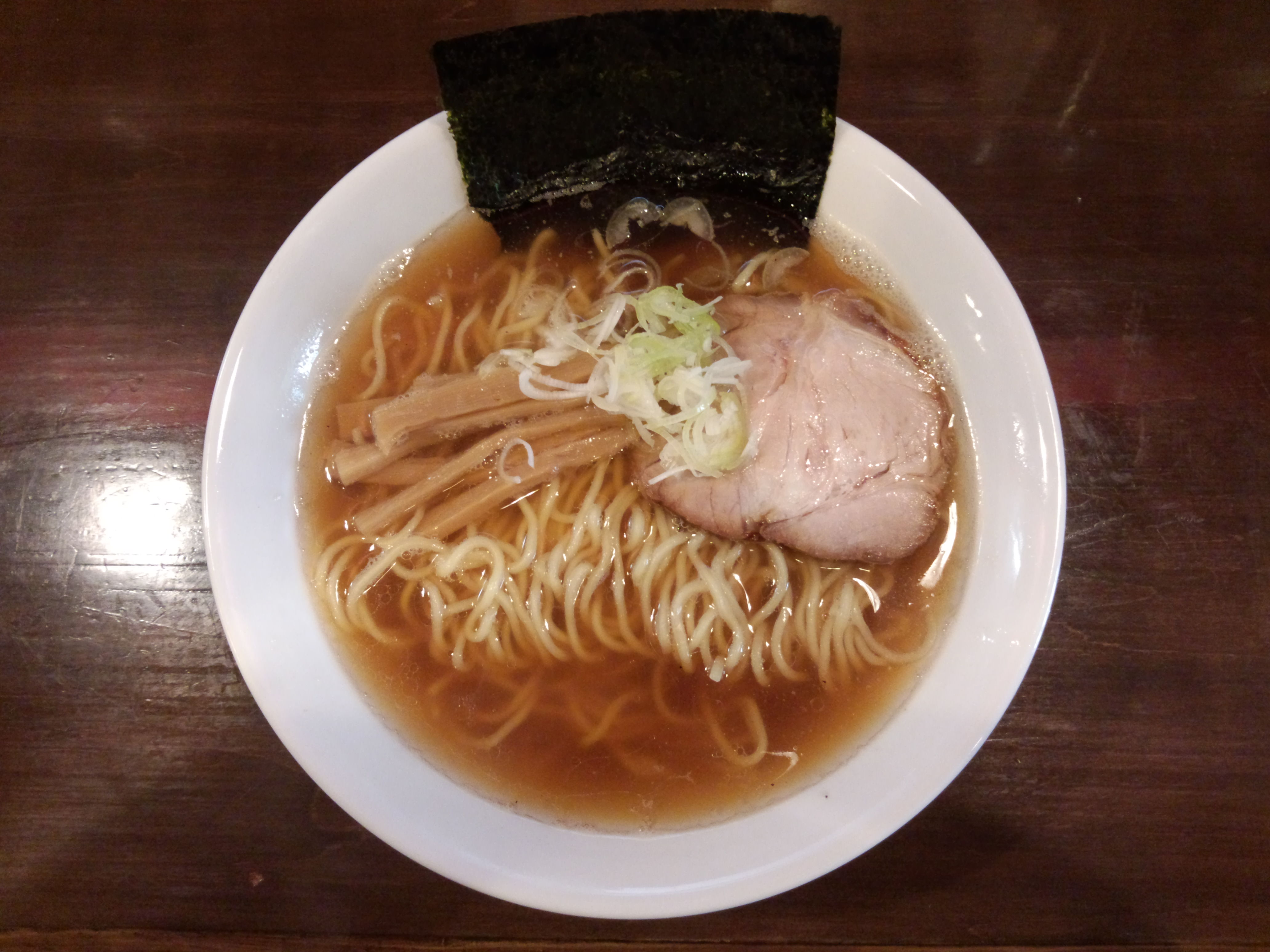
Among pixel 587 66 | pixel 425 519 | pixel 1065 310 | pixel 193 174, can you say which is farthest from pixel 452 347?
pixel 1065 310

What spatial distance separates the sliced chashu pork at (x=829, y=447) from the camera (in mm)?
1815

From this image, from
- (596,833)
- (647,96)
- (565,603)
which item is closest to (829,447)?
(565,603)

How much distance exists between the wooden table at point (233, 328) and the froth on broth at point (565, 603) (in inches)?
13.9

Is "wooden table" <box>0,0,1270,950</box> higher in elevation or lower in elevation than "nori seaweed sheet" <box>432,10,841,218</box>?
lower

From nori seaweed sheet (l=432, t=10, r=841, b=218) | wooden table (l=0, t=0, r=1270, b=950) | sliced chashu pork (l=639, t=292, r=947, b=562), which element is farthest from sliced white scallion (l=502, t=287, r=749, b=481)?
wooden table (l=0, t=0, r=1270, b=950)

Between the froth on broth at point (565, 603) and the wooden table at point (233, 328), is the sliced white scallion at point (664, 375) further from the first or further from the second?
the wooden table at point (233, 328)

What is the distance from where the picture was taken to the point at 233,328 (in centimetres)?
202

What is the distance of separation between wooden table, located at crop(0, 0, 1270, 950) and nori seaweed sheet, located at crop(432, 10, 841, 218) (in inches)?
21.1

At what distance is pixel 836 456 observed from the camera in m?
1.87

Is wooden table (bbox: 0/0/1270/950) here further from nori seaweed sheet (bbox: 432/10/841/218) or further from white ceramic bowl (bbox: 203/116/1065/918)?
nori seaweed sheet (bbox: 432/10/841/218)

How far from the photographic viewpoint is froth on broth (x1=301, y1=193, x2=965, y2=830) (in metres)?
1.76

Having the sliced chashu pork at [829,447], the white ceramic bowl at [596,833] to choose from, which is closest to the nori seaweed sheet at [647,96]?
the white ceramic bowl at [596,833]

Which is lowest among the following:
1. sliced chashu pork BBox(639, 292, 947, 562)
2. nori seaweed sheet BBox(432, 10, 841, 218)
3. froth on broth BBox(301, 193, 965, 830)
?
froth on broth BBox(301, 193, 965, 830)

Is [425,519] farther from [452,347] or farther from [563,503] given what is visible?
[452,347]
